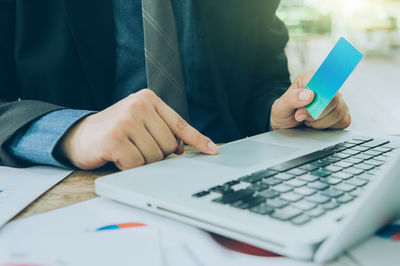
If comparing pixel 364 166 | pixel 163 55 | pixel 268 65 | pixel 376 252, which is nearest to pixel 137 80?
pixel 163 55

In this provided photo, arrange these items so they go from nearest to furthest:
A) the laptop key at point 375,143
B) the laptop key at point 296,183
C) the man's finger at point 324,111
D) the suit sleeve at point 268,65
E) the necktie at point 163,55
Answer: the laptop key at point 296,183 < the laptop key at point 375,143 < the man's finger at point 324,111 < the necktie at point 163,55 < the suit sleeve at point 268,65

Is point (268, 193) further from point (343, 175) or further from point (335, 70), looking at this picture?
point (335, 70)

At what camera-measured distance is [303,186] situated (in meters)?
0.44

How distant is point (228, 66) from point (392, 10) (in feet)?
28.1

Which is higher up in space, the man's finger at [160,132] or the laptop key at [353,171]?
the man's finger at [160,132]

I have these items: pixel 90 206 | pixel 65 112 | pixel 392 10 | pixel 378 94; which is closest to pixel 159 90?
pixel 65 112

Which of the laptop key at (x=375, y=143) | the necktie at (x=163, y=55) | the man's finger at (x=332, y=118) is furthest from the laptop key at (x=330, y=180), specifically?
the necktie at (x=163, y=55)

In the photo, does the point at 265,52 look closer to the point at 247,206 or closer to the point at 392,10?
the point at 247,206

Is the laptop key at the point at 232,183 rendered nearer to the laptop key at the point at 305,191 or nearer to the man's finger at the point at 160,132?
the laptop key at the point at 305,191

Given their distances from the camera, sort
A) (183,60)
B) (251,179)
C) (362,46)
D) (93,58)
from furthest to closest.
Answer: (362,46), (183,60), (93,58), (251,179)

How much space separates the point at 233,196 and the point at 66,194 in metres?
0.23

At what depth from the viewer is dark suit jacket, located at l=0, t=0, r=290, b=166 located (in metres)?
0.83

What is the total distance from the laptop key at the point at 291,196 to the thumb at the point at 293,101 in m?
0.32

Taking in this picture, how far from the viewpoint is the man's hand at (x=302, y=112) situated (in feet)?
2.47
